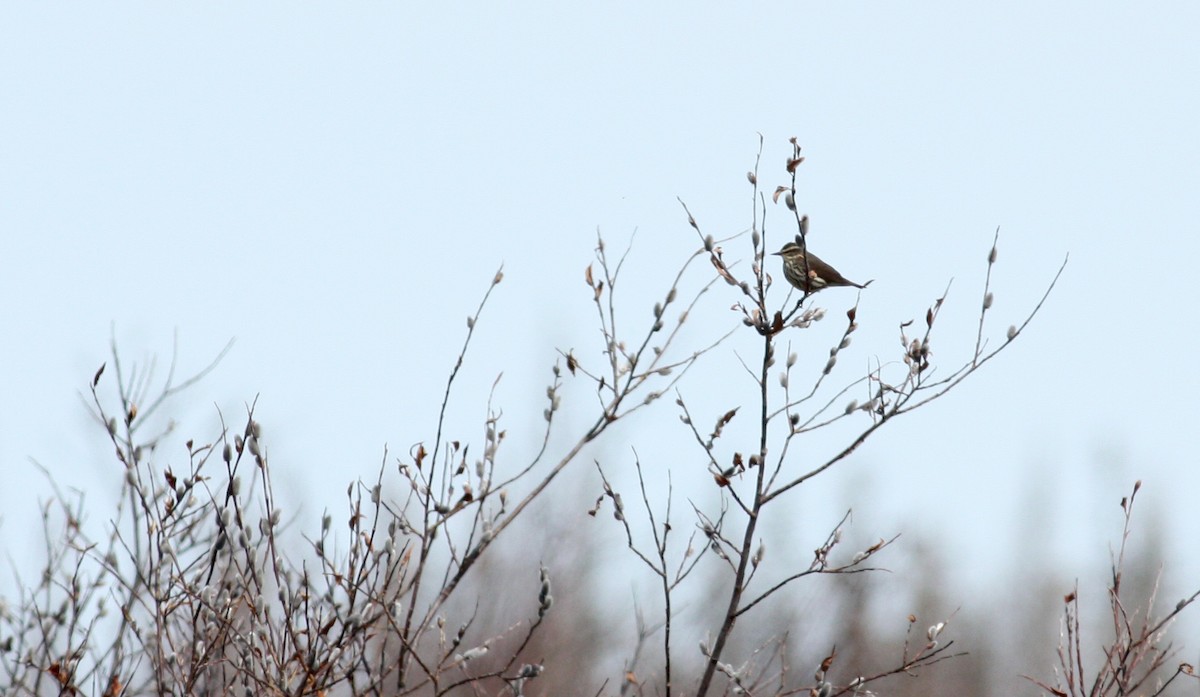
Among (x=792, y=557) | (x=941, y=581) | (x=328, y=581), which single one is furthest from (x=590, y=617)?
(x=941, y=581)

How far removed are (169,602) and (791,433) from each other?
213 cm

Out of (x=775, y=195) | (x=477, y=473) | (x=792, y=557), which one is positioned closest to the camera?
(x=477, y=473)

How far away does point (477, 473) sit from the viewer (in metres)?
3.92

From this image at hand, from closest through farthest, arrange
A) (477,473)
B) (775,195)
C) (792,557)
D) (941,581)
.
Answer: (477,473) < (775,195) < (792,557) < (941,581)

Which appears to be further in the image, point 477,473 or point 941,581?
point 941,581

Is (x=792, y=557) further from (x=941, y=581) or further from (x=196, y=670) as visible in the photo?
(x=941, y=581)

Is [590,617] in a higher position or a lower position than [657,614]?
higher

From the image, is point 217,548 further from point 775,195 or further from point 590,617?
point 590,617

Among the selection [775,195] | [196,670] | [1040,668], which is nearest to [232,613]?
[196,670]

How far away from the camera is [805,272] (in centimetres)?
458

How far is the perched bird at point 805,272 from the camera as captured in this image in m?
4.57

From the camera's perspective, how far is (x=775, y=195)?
427 centimetres

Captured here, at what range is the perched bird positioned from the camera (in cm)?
457

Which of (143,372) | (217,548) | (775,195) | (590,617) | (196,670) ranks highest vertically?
(590,617)
